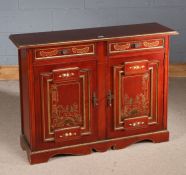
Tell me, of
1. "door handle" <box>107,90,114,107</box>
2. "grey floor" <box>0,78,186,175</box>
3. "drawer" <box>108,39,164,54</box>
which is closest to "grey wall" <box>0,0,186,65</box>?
"grey floor" <box>0,78,186,175</box>

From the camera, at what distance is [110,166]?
373 cm

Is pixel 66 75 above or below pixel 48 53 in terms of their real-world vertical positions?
below

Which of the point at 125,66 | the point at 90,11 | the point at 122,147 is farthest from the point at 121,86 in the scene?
the point at 90,11

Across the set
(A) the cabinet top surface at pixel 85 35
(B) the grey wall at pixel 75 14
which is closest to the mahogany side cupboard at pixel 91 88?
(A) the cabinet top surface at pixel 85 35

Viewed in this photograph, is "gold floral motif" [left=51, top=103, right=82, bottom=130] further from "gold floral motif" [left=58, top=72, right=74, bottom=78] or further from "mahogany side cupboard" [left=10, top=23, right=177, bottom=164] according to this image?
"gold floral motif" [left=58, top=72, right=74, bottom=78]

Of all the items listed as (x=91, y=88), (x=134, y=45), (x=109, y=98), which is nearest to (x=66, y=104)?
(x=91, y=88)

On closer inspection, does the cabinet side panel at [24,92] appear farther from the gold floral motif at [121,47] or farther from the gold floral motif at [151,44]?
the gold floral motif at [151,44]

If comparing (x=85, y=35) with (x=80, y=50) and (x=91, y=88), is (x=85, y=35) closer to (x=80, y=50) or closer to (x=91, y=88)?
(x=80, y=50)

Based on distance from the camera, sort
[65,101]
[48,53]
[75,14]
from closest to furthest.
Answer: [48,53]
[65,101]
[75,14]

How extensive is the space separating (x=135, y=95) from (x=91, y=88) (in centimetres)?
33

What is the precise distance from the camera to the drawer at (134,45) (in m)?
3.80

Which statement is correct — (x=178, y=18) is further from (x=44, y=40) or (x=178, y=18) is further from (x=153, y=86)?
(x=44, y=40)

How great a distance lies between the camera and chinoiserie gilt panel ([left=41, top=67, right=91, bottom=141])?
3697 mm

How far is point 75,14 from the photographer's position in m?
5.32
